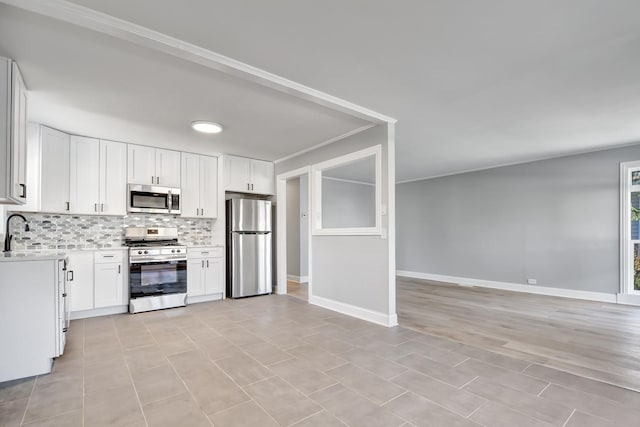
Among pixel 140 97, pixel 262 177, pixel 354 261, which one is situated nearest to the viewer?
pixel 140 97

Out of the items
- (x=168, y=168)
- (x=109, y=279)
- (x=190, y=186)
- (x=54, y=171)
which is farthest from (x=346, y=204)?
(x=54, y=171)

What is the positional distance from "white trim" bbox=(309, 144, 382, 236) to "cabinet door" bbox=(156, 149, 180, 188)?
86.8 inches

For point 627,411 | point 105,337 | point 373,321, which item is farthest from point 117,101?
point 627,411

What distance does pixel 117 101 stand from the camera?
3238 mm

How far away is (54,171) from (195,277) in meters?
2.36

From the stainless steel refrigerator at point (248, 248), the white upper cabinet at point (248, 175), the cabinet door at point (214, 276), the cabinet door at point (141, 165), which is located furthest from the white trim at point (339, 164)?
the cabinet door at point (141, 165)

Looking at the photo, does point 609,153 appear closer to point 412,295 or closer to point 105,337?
point 412,295

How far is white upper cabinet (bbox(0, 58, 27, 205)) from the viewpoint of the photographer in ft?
7.80

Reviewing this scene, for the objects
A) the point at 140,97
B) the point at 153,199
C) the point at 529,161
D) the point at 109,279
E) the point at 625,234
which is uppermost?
the point at 140,97

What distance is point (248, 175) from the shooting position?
5.70m

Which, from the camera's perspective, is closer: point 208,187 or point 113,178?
point 113,178

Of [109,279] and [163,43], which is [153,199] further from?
[163,43]

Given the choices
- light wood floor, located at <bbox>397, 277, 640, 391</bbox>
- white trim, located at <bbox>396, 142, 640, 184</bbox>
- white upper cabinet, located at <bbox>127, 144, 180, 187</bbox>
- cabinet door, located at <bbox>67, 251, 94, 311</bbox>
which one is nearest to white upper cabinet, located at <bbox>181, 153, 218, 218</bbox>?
white upper cabinet, located at <bbox>127, 144, 180, 187</bbox>

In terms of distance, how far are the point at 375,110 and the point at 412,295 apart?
357cm
